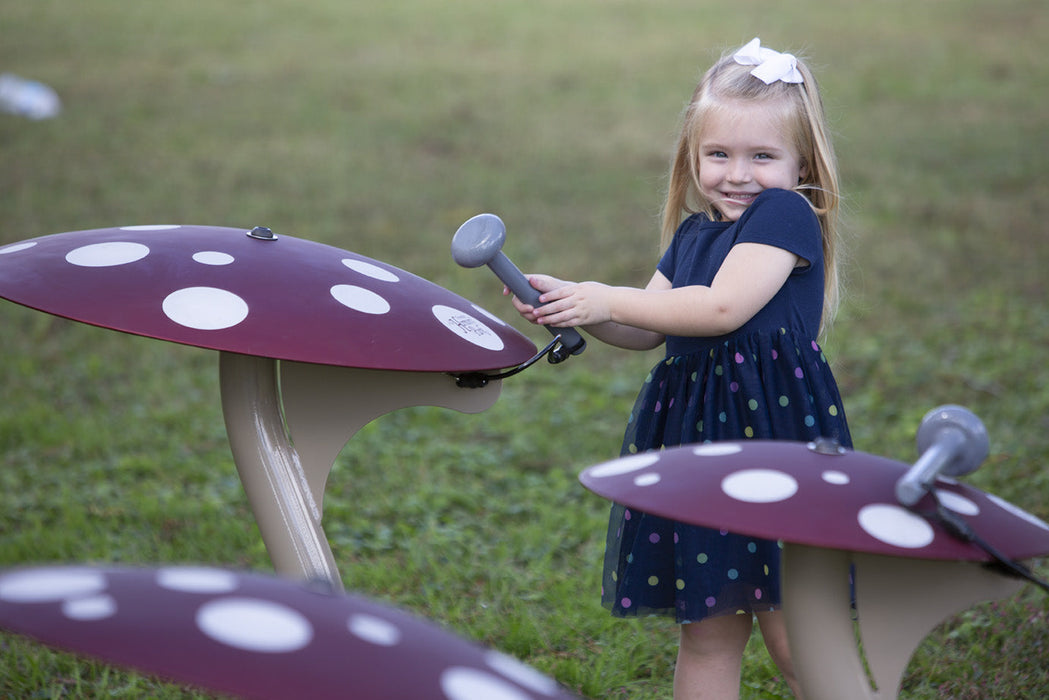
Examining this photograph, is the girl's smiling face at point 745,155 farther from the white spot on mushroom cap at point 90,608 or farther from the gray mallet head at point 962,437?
the white spot on mushroom cap at point 90,608

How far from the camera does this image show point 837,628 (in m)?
1.41

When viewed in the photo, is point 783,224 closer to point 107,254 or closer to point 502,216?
point 107,254

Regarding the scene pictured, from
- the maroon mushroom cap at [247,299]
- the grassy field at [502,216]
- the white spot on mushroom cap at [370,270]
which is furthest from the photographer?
the grassy field at [502,216]

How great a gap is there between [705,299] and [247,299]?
2.43 feet

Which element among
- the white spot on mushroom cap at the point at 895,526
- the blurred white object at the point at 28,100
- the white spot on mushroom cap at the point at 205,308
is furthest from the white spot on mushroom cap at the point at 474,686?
the blurred white object at the point at 28,100

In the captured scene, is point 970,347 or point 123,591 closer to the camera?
point 123,591

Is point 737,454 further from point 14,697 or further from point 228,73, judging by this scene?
point 228,73

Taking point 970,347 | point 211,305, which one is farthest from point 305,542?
point 970,347

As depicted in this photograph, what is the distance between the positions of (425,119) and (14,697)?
6635mm

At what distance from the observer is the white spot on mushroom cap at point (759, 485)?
3.89ft

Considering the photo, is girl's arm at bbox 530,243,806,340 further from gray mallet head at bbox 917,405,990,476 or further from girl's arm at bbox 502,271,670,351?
gray mallet head at bbox 917,405,990,476

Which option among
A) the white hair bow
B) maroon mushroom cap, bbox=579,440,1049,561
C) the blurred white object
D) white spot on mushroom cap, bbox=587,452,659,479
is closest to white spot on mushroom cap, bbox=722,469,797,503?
maroon mushroom cap, bbox=579,440,1049,561

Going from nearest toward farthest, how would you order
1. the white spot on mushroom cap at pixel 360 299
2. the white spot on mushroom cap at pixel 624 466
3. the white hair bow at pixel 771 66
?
the white spot on mushroom cap at pixel 624 466 < the white spot on mushroom cap at pixel 360 299 < the white hair bow at pixel 771 66

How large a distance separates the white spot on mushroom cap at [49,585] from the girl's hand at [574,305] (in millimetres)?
927
